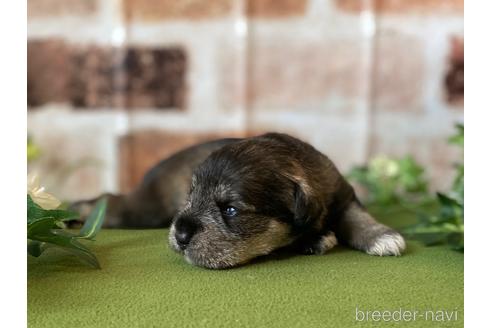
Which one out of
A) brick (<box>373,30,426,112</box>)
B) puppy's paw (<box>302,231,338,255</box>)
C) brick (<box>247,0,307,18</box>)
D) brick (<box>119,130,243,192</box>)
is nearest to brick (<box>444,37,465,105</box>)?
brick (<box>373,30,426,112</box>)

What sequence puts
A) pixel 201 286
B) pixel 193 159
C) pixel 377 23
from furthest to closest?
pixel 377 23, pixel 193 159, pixel 201 286

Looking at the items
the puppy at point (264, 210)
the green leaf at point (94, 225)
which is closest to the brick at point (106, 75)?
the puppy at point (264, 210)

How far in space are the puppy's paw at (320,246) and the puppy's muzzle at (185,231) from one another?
0.99 feet

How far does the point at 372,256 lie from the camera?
1482 mm

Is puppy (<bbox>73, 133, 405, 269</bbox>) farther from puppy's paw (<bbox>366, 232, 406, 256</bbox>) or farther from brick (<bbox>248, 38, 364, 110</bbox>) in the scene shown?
brick (<bbox>248, 38, 364, 110</bbox>)

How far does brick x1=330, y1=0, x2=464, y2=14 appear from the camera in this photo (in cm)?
264

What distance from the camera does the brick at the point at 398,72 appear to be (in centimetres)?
270

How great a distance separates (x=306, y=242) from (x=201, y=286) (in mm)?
408

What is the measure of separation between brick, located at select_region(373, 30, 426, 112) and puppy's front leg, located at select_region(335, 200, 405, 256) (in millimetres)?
1121

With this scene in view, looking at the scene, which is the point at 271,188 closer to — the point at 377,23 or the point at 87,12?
the point at 377,23

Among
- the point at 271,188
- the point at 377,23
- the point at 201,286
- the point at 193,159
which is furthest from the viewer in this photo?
the point at 377,23

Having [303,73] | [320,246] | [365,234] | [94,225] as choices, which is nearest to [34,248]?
[94,225]

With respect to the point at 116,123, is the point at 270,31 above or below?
above

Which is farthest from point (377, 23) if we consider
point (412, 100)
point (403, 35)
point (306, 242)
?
point (306, 242)
